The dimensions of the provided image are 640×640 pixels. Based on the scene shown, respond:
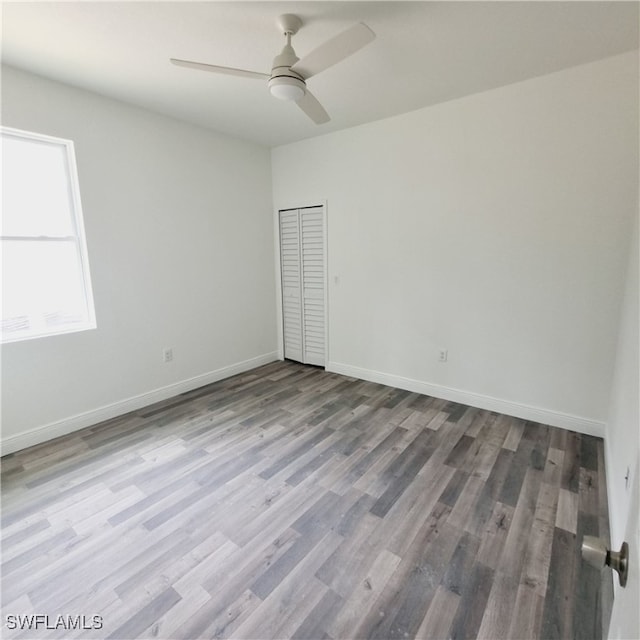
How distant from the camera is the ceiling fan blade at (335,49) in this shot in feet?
5.16

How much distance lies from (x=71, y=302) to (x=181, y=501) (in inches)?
77.4

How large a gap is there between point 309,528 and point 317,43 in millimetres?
2901

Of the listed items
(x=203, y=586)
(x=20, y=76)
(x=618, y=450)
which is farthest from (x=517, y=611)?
(x=20, y=76)

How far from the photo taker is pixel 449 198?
3.08 metres

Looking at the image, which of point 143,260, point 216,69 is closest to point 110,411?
point 143,260

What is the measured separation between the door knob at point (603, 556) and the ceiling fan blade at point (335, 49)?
1.98 meters

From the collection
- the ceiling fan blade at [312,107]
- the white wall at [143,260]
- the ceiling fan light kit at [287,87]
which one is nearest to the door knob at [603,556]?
the ceiling fan light kit at [287,87]

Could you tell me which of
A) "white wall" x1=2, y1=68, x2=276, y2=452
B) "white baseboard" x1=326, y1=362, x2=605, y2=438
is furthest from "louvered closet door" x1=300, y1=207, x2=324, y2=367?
"white wall" x1=2, y1=68, x2=276, y2=452

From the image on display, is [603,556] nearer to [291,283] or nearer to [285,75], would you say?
[285,75]

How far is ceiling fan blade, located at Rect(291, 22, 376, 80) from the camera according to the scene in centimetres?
157

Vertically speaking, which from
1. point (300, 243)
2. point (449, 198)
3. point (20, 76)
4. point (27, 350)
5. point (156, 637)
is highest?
point (20, 76)

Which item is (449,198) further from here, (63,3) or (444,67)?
(63,3)

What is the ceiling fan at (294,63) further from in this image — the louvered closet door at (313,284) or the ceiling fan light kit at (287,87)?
the louvered closet door at (313,284)

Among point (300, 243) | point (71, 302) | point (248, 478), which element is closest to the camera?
point (248, 478)
